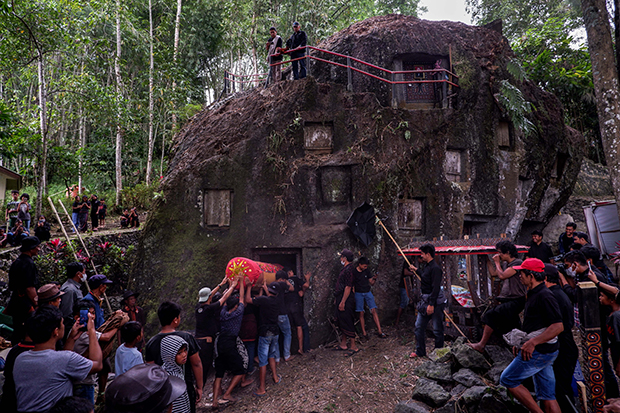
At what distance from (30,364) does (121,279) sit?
10.6 meters

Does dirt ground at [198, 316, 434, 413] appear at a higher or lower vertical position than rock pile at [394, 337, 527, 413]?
lower

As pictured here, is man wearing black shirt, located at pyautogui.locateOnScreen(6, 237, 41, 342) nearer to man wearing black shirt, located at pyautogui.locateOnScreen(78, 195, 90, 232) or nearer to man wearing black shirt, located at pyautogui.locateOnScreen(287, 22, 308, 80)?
man wearing black shirt, located at pyautogui.locateOnScreen(287, 22, 308, 80)

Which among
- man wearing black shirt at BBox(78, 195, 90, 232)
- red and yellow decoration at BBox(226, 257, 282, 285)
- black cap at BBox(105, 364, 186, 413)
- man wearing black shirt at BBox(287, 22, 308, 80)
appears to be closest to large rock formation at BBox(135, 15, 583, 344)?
man wearing black shirt at BBox(287, 22, 308, 80)

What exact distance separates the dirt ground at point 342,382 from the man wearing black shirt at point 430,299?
49 cm

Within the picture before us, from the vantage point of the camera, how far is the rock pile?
190 inches

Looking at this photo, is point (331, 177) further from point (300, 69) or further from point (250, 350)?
point (250, 350)

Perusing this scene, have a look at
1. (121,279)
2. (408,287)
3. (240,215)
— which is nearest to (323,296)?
(408,287)

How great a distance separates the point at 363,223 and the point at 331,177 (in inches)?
65.0

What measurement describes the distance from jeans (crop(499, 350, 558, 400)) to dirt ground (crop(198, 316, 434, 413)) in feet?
6.94

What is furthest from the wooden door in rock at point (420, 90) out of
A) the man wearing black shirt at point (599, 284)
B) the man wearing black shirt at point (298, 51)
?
the man wearing black shirt at point (599, 284)

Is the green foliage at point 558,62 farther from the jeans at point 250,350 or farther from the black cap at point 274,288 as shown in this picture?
the jeans at point 250,350

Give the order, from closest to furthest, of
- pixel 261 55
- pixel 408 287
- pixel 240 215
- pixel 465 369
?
pixel 465 369, pixel 408 287, pixel 240 215, pixel 261 55

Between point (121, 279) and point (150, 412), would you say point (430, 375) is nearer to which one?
point (150, 412)

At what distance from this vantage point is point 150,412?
3.11 m
